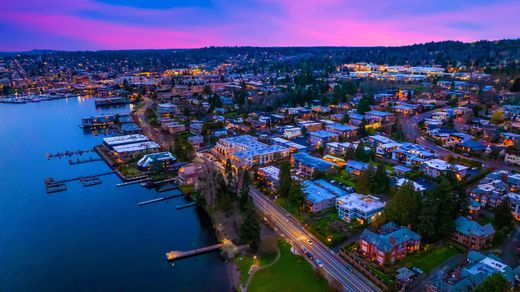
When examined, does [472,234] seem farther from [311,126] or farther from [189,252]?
[311,126]

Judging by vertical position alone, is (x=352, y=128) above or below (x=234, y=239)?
above

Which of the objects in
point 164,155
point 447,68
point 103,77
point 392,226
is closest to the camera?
point 392,226

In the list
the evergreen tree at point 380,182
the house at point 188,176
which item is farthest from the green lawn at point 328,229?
the house at point 188,176

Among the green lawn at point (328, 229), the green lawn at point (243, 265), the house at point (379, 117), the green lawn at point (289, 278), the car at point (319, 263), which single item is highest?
the house at point (379, 117)

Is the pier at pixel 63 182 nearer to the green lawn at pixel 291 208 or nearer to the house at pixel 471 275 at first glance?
the green lawn at pixel 291 208

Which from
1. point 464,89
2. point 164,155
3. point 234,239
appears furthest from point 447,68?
point 234,239

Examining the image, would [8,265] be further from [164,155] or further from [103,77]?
[103,77]
